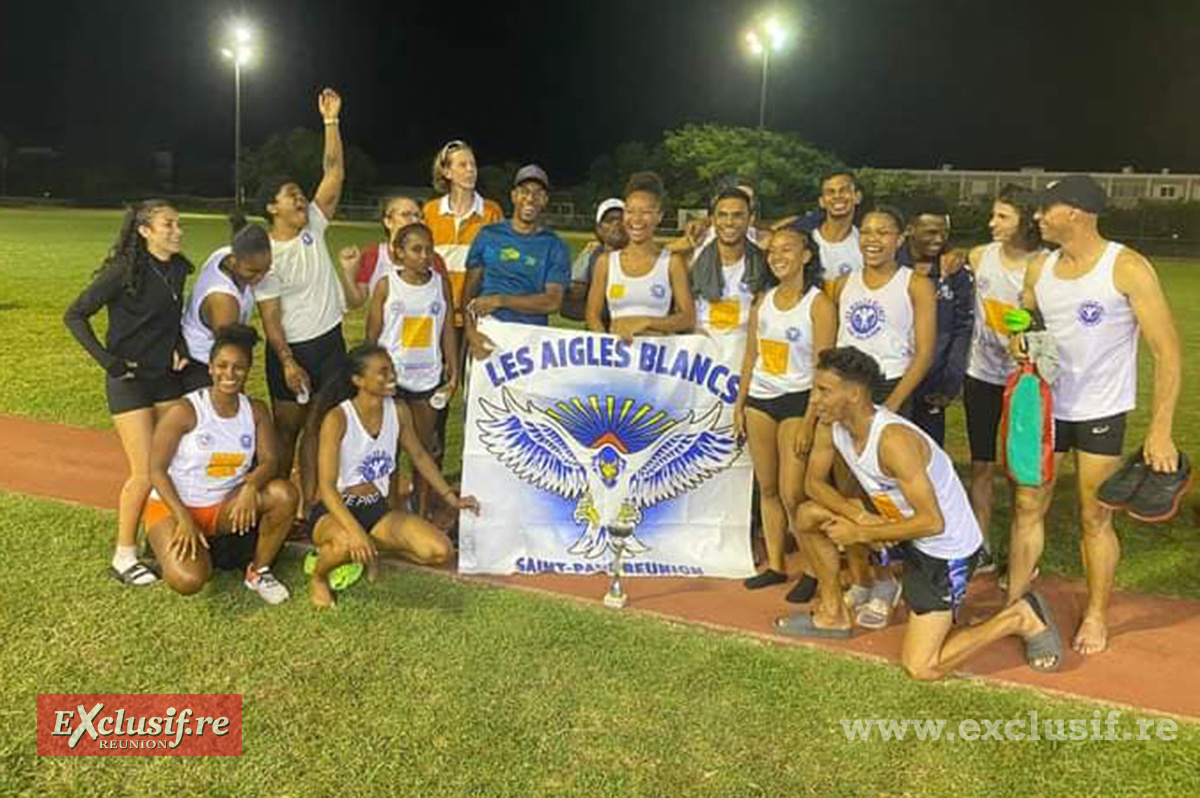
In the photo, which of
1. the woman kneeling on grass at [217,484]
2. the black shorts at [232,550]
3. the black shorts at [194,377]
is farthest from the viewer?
the black shorts at [194,377]

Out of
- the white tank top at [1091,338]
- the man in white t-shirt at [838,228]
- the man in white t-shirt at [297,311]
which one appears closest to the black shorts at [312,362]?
the man in white t-shirt at [297,311]

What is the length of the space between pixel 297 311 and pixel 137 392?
0.91m

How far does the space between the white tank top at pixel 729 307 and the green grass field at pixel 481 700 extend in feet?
5.42

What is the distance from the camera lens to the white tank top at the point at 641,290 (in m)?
5.25

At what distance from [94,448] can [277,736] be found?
14.9 feet

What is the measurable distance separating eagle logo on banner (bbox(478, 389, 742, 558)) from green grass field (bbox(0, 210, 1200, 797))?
2.50ft

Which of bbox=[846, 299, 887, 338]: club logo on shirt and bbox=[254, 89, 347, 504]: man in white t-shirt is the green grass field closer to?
bbox=[254, 89, 347, 504]: man in white t-shirt

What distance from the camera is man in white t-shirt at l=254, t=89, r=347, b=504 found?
5148 mm

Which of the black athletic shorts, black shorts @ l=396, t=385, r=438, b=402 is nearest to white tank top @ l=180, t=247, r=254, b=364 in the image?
black shorts @ l=396, t=385, r=438, b=402

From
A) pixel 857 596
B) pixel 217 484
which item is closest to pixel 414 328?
pixel 217 484

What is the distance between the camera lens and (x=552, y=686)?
388 centimetres

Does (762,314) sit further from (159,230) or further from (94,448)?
(94,448)

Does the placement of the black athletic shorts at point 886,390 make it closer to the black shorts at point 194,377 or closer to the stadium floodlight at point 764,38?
the black shorts at point 194,377

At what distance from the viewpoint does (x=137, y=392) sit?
15.6ft
